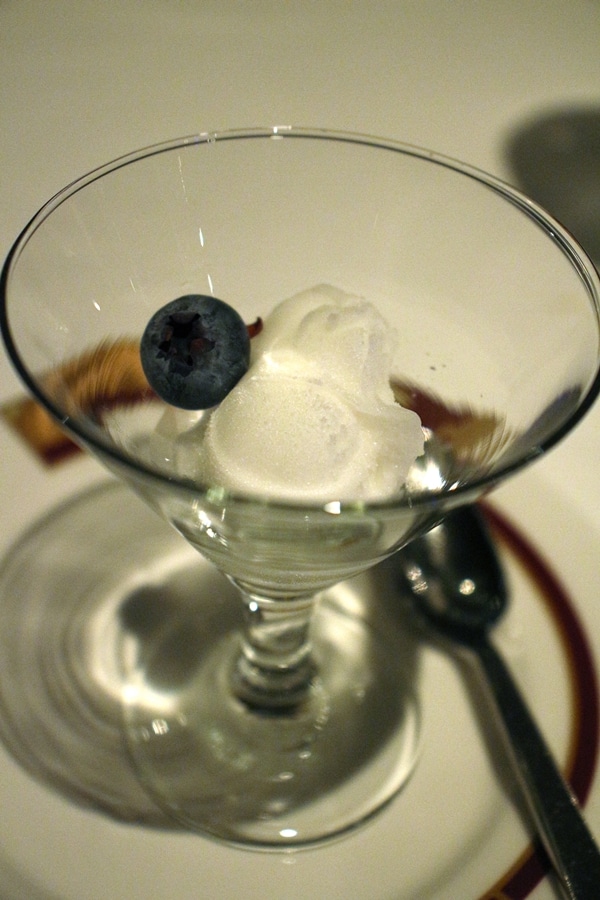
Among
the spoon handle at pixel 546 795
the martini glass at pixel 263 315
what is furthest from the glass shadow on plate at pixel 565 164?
the spoon handle at pixel 546 795

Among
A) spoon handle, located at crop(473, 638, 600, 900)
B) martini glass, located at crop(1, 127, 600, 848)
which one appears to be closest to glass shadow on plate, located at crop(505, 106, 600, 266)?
martini glass, located at crop(1, 127, 600, 848)

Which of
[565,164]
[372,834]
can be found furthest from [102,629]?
[565,164]

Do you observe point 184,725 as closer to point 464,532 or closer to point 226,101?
point 464,532

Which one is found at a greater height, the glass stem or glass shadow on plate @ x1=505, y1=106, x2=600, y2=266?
glass shadow on plate @ x1=505, y1=106, x2=600, y2=266

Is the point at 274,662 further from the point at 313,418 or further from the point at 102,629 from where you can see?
the point at 313,418

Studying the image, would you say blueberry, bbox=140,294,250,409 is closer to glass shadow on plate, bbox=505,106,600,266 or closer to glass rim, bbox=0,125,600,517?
glass rim, bbox=0,125,600,517
